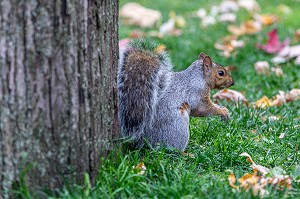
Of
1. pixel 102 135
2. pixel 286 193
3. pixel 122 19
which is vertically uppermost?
pixel 122 19

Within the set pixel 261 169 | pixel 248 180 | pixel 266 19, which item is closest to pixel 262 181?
pixel 248 180

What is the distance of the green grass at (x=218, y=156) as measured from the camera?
8.94 ft

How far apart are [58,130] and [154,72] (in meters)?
0.85

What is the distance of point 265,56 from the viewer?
5840 mm

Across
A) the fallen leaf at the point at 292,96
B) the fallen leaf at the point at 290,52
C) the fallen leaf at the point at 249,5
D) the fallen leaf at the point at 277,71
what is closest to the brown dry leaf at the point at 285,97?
the fallen leaf at the point at 292,96

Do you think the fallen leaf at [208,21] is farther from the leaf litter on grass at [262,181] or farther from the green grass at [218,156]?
the leaf litter on grass at [262,181]

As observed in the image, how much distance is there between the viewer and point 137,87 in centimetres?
324

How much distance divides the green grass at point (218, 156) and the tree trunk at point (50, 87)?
0.15 m

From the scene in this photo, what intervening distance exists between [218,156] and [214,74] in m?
0.75

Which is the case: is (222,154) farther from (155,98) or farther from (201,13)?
(201,13)

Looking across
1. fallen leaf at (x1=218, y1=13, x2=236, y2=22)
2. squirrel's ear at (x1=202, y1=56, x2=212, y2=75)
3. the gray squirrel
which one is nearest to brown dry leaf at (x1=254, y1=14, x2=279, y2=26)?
fallen leaf at (x1=218, y1=13, x2=236, y2=22)

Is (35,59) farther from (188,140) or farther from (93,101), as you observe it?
(188,140)

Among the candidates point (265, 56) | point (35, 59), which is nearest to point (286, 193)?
point (35, 59)

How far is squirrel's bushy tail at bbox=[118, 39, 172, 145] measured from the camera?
10.6 feet
